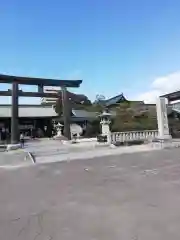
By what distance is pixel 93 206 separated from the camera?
6.38m

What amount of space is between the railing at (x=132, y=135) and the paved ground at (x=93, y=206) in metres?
11.3

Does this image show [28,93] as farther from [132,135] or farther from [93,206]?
[93,206]

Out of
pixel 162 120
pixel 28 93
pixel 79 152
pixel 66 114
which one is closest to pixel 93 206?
pixel 79 152

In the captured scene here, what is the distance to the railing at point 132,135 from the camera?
874 inches

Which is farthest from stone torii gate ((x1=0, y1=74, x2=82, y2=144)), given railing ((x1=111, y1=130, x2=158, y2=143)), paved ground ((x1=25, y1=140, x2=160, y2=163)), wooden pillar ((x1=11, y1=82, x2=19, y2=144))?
railing ((x1=111, y1=130, x2=158, y2=143))

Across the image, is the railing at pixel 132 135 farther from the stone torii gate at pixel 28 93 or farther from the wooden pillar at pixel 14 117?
the wooden pillar at pixel 14 117

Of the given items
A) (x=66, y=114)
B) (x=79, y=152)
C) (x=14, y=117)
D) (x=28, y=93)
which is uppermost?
(x=28, y=93)

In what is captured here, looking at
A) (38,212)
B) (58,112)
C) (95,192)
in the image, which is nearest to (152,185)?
(95,192)

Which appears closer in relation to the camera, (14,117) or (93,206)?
(93,206)

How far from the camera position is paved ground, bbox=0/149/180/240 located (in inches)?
188

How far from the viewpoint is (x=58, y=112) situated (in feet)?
120

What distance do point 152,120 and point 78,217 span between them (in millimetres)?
22145

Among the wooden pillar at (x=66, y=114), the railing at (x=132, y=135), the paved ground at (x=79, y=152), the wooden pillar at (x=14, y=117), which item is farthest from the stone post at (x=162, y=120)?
the wooden pillar at (x=14, y=117)

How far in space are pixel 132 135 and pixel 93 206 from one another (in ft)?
55.5
